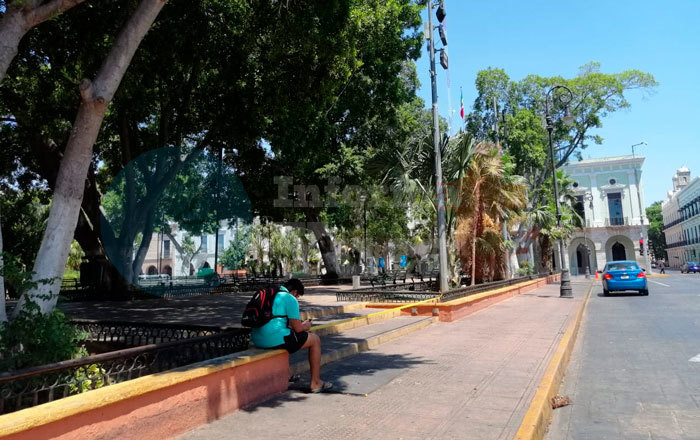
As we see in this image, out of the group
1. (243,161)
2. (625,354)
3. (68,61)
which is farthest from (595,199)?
(68,61)

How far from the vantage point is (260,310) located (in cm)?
516

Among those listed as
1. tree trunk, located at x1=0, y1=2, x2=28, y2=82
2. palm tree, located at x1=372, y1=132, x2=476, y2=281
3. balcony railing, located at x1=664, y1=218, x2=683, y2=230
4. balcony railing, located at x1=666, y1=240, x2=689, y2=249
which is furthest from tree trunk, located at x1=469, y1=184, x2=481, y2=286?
balcony railing, located at x1=664, y1=218, x2=683, y2=230

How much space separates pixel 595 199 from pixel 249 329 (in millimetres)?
56836

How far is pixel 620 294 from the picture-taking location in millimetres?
21125

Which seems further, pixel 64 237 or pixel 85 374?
pixel 64 237

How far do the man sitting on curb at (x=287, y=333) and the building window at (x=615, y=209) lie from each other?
56663mm

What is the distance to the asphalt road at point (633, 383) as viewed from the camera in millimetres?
4422

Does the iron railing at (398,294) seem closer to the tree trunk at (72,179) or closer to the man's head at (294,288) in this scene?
the man's head at (294,288)

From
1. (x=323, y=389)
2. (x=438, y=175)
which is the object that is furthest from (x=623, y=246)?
(x=323, y=389)

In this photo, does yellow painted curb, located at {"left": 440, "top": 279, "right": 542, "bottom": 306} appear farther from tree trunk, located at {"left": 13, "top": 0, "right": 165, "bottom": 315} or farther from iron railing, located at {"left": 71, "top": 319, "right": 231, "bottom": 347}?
tree trunk, located at {"left": 13, "top": 0, "right": 165, "bottom": 315}

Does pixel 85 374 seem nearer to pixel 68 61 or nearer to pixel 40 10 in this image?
pixel 40 10

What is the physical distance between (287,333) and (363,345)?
2.90 meters

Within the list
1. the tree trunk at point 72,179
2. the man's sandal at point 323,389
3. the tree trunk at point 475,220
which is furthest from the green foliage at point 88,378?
the tree trunk at point 475,220

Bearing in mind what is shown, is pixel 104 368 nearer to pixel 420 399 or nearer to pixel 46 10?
pixel 420 399
